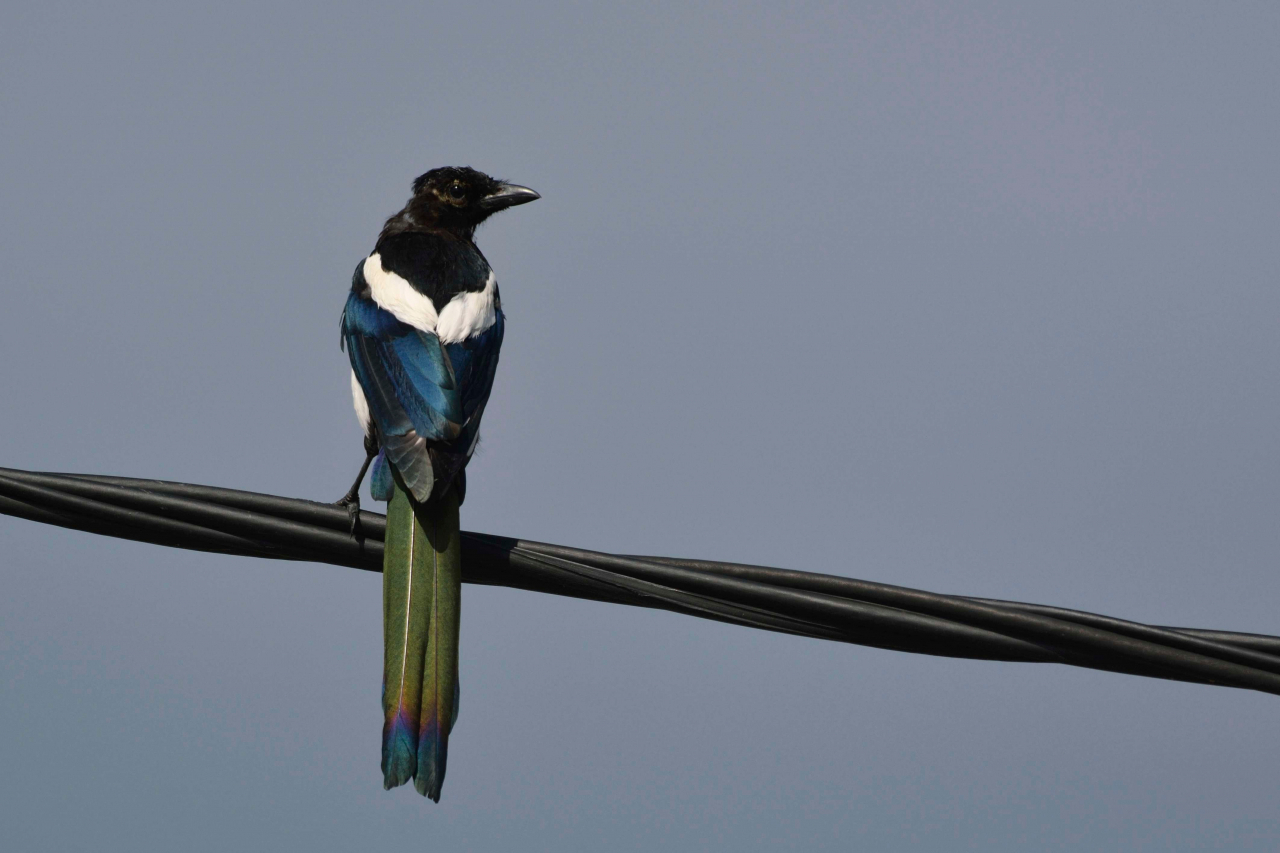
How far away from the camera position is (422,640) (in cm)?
372

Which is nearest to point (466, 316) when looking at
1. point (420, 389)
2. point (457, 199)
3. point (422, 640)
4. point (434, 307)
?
point (434, 307)

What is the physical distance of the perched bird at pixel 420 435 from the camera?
365cm

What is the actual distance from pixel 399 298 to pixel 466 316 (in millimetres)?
284

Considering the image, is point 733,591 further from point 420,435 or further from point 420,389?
point 420,389

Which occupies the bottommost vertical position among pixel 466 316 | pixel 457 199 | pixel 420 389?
pixel 420 389

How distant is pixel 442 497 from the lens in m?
3.89

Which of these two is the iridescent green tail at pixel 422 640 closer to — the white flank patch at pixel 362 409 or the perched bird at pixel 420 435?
the perched bird at pixel 420 435

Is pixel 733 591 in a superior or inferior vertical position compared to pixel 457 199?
inferior

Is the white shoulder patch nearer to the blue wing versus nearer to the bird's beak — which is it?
the blue wing

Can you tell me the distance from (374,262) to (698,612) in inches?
123

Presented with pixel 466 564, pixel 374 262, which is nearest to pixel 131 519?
pixel 466 564

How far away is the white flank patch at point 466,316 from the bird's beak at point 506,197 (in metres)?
1.84

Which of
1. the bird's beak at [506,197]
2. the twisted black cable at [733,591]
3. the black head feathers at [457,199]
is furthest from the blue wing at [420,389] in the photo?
the bird's beak at [506,197]

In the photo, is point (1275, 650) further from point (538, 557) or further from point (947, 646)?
point (538, 557)
